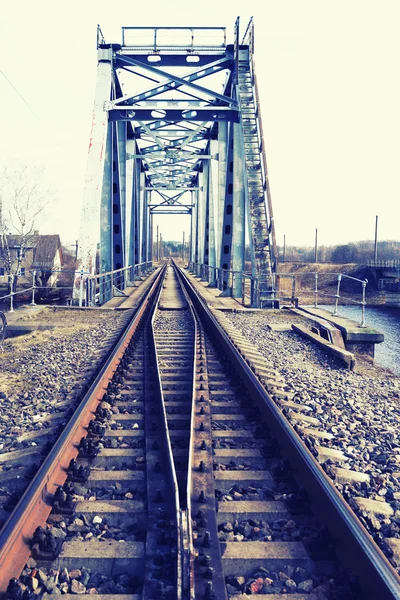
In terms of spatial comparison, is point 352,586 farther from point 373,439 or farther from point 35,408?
point 35,408

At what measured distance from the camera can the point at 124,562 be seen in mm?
2264

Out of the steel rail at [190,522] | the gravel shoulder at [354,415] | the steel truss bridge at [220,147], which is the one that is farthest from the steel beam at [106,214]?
the steel rail at [190,522]

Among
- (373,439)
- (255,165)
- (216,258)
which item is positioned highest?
(255,165)

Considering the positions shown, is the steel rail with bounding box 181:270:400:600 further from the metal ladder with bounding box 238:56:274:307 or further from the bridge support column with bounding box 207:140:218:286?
the bridge support column with bounding box 207:140:218:286

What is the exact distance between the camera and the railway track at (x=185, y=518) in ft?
6.86

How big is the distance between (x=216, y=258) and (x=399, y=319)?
13.4 meters

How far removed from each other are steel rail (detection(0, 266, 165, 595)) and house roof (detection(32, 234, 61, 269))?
138ft

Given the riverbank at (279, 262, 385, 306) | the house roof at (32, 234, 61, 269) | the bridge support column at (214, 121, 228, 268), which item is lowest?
the riverbank at (279, 262, 385, 306)

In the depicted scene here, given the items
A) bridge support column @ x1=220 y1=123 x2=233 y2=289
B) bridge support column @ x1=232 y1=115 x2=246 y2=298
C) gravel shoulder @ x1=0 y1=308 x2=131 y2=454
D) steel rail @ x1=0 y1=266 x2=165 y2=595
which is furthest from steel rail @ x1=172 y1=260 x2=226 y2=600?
bridge support column @ x1=220 y1=123 x2=233 y2=289

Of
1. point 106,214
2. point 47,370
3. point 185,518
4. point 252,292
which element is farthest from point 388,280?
point 185,518

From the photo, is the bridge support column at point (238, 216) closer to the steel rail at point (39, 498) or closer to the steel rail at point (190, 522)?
the steel rail at point (190, 522)

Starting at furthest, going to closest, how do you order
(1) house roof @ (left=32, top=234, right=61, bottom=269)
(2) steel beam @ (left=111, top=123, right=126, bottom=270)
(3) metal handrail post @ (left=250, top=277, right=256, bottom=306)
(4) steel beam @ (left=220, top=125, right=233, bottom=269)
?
(1) house roof @ (left=32, top=234, right=61, bottom=269)
(4) steel beam @ (left=220, top=125, right=233, bottom=269)
(2) steel beam @ (left=111, top=123, right=126, bottom=270)
(3) metal handrail post @ (left=250, top=277, right=256, bottom=306)

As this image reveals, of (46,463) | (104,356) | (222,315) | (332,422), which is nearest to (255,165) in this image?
(222,315)

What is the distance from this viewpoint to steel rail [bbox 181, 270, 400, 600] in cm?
195
